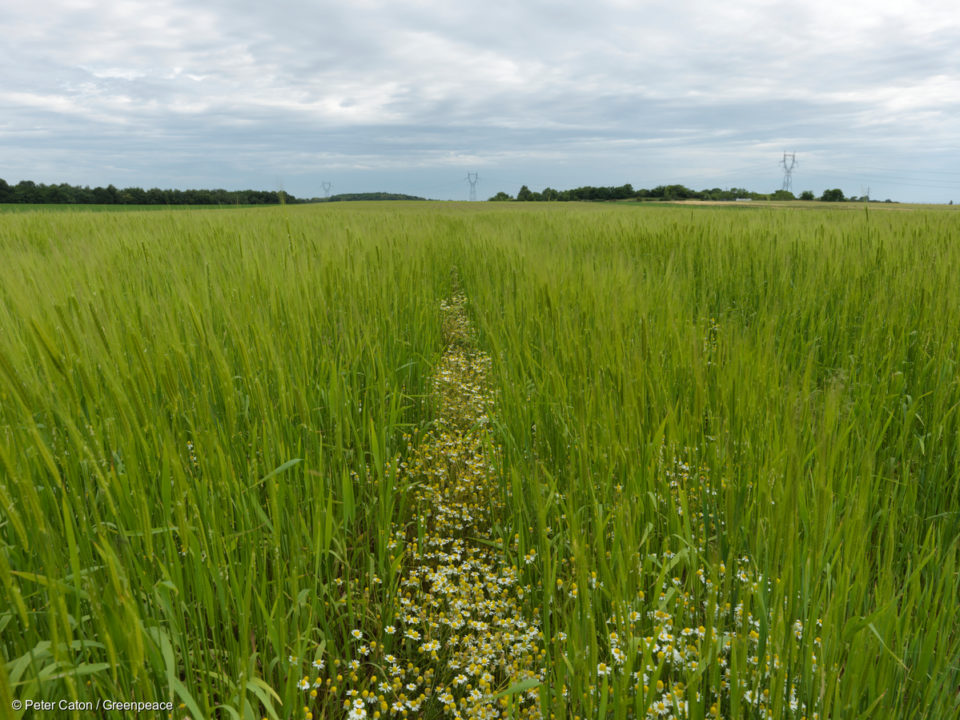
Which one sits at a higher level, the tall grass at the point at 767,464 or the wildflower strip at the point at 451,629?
the tall grass at the point at 767,464

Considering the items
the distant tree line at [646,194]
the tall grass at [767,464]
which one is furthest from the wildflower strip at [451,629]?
the distant tree line at [646,194]

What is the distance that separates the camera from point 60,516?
112 cm

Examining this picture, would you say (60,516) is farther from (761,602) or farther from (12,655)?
(761,602)

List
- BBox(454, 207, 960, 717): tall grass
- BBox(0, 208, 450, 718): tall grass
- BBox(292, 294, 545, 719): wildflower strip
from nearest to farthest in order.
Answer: BBox(0, 208, 450, 718): tall grass → BBox(454, 207, 960, 717): tall grass → BBox(292, 294, 545, 719): wildflower strip

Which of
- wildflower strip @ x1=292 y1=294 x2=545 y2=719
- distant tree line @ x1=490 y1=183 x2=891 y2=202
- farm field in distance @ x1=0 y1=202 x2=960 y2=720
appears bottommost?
wildflower strip @ x1=292 y1=294 x2=545 y2=719

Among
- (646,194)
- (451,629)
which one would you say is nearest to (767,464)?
(451,629)

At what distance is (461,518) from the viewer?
188cm

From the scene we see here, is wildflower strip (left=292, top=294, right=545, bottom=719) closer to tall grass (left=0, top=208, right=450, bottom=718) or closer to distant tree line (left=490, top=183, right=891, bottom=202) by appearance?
tall grass (left=0, top=208, right=450, bottom=718)

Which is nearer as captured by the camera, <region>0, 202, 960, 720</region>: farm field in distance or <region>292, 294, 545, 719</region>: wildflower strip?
<region>0, 202, 960, 720</region>: farm field in distance

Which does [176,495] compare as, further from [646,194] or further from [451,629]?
[646,194]

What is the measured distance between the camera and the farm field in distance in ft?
3.13

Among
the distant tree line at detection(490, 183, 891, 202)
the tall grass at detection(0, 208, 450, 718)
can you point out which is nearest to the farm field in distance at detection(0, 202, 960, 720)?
the tall grass at detection(0, 208, 450, 718)

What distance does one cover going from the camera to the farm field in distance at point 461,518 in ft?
3.13

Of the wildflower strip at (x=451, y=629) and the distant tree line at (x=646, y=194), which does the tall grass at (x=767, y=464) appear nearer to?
the wildflower strip at (x=451, y=629)
